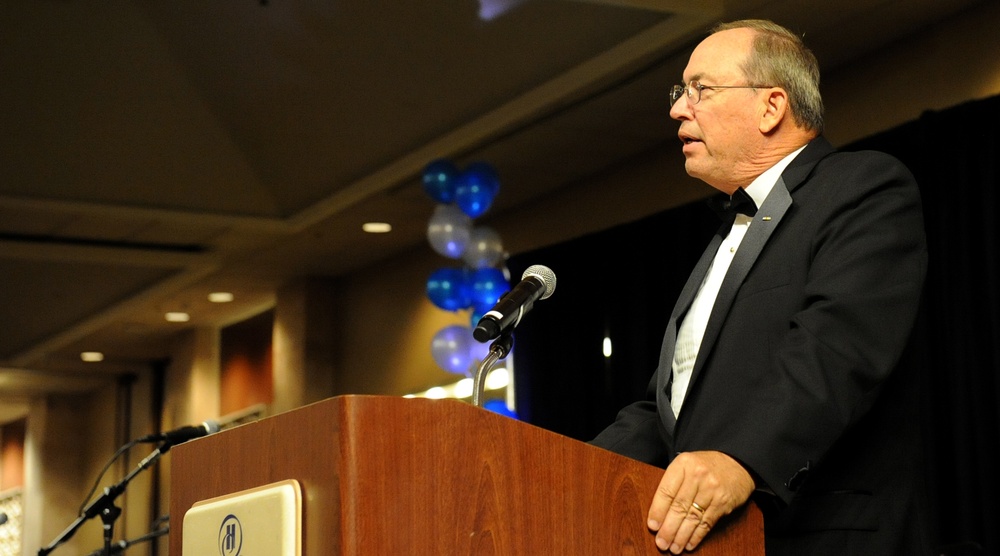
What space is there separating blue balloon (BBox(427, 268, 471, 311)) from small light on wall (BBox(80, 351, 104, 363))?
7.20 meters

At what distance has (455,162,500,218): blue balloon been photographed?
6.38 metres

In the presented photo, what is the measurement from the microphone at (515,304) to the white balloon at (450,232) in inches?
179

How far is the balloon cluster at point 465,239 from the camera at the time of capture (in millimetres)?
6406

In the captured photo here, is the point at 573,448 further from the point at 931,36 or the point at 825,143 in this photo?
the point at 931,36

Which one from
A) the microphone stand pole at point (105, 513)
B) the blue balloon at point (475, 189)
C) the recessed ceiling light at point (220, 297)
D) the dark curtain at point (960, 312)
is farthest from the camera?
the recessed ceiling light at point (220, 297)

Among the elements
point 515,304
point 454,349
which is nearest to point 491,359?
point 515,304

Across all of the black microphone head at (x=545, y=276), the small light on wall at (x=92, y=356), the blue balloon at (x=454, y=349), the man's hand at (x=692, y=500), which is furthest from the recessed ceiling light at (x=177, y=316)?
the man's hand at (x=692, y=500)

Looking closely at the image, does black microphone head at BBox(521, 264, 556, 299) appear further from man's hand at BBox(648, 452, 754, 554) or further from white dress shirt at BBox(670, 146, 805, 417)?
man's hand at BBox(648, 452, 754, 554)

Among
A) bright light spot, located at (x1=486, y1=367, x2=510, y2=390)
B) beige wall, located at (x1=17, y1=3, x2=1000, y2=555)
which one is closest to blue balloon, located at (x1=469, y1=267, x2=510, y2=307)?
beige wall, located at (x1=17, y1=3, x2=1000, y2=555)

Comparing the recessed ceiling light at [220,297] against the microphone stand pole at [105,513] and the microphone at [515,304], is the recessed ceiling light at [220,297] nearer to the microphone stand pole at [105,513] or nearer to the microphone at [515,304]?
the microphone stand pole at [105,513]

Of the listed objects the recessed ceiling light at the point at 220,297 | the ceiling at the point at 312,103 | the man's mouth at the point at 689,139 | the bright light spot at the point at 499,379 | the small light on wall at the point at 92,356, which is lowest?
the man's mouth at the point at 689,139

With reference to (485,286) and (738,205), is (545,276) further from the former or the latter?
(485,286)

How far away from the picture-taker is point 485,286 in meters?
6.44

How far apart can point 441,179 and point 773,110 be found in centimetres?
463
